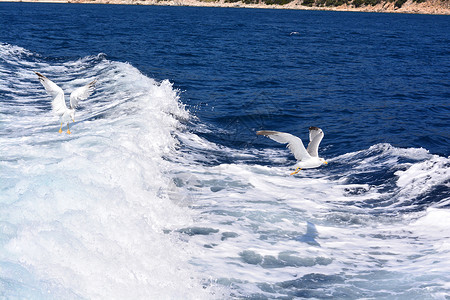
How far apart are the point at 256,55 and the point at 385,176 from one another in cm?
2185

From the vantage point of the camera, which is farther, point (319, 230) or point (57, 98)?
point (57, 98)

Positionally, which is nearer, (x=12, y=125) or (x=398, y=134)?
(x=12, y=125)

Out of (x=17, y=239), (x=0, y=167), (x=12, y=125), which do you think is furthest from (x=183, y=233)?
(x=12, y=125)

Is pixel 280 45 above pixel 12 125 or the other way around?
above

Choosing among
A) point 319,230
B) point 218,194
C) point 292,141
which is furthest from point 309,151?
point 218,194

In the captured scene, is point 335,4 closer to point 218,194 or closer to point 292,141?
point 218,194

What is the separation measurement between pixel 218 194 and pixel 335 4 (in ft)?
360

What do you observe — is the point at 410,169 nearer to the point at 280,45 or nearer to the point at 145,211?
the point at 145,211

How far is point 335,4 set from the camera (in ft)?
364

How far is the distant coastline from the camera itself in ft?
326

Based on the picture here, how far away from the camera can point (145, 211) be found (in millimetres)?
8344

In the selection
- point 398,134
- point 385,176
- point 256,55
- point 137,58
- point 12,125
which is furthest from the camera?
point 256,55

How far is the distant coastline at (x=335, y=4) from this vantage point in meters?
99.4

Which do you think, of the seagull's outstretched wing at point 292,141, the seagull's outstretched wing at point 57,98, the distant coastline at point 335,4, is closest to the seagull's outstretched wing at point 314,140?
the seagull's outstretched wing at point 292,141
